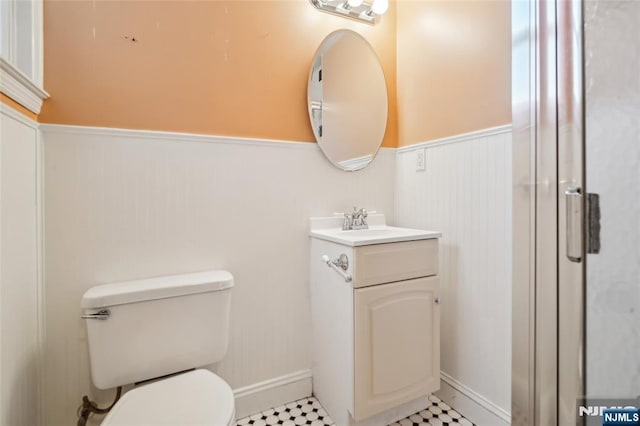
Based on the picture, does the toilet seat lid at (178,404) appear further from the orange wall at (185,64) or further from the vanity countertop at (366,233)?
the orange wall at (185,64)

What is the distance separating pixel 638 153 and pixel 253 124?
4.25ft

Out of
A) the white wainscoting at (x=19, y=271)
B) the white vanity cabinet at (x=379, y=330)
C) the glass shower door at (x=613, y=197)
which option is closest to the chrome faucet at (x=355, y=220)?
the white vanity cabinet at (x=379, y=330)

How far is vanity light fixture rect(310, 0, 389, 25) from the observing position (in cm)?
158

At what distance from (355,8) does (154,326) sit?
1.75m

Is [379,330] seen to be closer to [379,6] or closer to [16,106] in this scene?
[16,106]

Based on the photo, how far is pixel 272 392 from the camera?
4.90 feet

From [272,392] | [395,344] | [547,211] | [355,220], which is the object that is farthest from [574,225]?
[272,392]

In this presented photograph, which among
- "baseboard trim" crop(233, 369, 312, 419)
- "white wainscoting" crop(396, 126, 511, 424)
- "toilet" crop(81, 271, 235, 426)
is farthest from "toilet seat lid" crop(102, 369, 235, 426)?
"white wainscoting" crop(396, 126, 511, 424)

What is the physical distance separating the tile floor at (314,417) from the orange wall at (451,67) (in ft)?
4.25

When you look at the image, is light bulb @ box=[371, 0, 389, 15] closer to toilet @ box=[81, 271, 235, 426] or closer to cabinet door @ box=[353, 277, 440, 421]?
cabinet door @ box=[353, 277, 440, 421]

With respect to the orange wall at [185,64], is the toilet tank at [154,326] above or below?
below

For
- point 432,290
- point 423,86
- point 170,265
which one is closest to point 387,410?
point 432,290

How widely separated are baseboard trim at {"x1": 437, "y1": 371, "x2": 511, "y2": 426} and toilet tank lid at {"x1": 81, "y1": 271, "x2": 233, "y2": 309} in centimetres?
114

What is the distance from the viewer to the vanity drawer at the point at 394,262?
1217 mm
